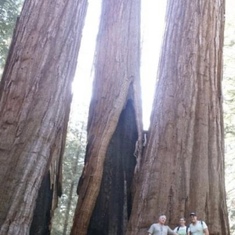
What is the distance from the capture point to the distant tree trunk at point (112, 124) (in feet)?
17.3

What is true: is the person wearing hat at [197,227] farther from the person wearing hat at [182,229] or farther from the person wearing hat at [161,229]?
the person wearing hat at [161,229]

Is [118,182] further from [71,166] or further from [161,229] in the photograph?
[71,166]

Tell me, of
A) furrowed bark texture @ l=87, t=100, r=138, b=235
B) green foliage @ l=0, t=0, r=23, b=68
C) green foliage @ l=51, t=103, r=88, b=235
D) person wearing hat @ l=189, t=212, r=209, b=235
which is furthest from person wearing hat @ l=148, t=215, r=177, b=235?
green foliage @ l=51, t=103, r=88, b=235

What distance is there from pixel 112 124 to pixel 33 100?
141cm

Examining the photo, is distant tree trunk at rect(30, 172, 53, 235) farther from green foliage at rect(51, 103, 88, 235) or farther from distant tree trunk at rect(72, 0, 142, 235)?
green foliage at rect(51, 103, 88, 235)

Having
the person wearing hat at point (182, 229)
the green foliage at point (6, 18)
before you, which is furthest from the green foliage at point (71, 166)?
the person wearing hat at point (182, 229)

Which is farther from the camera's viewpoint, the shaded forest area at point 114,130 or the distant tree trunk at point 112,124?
the distant tree trunk at point 112,124

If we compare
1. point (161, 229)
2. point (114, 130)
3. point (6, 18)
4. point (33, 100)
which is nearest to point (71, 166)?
point (6, 18)

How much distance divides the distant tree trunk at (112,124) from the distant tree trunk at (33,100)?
533 mm

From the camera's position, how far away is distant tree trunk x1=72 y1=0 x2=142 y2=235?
17.3 ft

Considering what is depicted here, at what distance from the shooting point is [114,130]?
5.66m

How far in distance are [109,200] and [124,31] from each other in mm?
2704

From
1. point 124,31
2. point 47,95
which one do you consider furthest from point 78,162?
point 47,95

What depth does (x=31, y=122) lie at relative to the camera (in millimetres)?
4426
